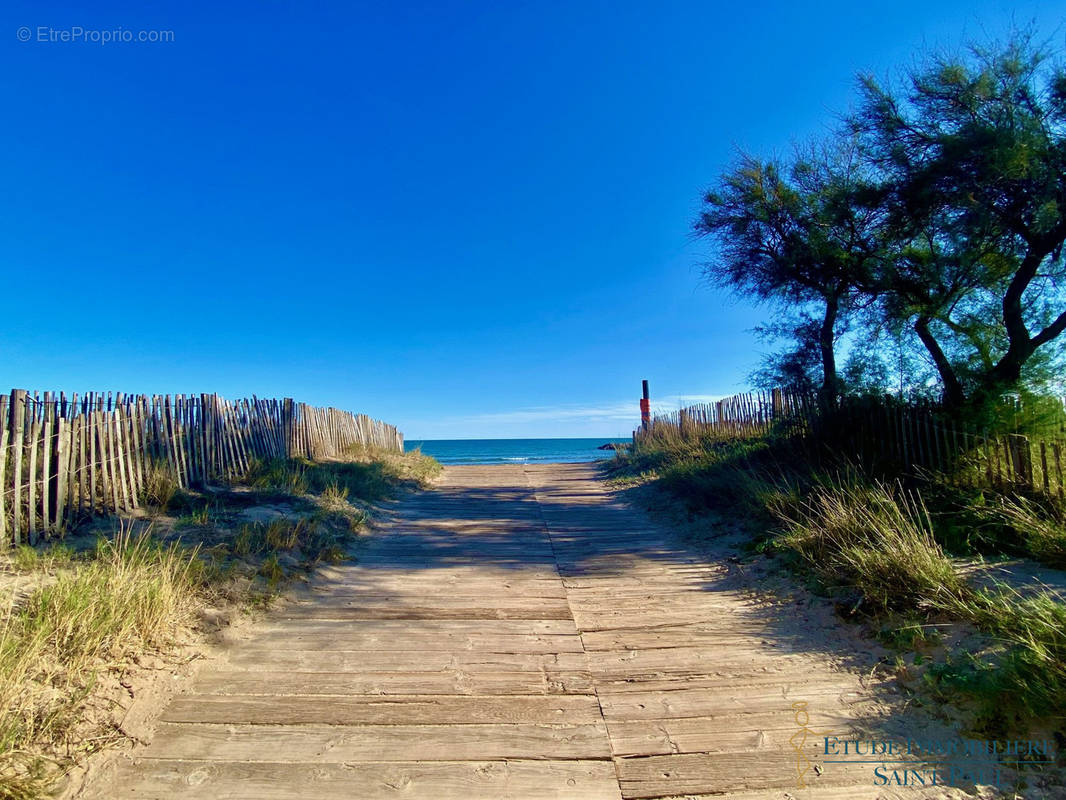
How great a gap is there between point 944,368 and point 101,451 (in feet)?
37.5

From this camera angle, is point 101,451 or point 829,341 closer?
point 101,451

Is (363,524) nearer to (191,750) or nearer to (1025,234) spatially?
(191,750)

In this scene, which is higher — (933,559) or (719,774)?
(933,559)

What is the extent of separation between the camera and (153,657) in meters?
3.60

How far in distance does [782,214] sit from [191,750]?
39.6 ft

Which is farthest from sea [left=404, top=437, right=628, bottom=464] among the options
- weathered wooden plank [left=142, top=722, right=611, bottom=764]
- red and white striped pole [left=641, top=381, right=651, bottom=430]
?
weathered wooden plank [left=142, top=722, right=611, bottom=764]

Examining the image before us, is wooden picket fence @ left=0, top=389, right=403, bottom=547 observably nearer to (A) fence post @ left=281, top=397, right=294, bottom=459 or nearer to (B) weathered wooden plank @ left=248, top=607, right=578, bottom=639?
(A) fence post @ left=281, top=397, right=294, bottom=459

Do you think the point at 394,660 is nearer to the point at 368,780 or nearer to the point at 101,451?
the point at 368,780

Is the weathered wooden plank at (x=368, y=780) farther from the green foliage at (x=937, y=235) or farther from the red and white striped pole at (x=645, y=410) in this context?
the red and white striped pole at (x=645, y=410)

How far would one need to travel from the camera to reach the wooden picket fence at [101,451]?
17.8 feet

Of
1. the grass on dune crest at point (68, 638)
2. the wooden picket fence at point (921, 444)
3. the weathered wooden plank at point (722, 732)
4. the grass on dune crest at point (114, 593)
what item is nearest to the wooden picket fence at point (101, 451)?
the grass on dune crest at point (114, 593)

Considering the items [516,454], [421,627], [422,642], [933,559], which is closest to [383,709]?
[422,642]

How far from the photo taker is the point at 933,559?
14.1ft

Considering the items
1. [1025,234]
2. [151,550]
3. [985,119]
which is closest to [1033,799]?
[151,550]
